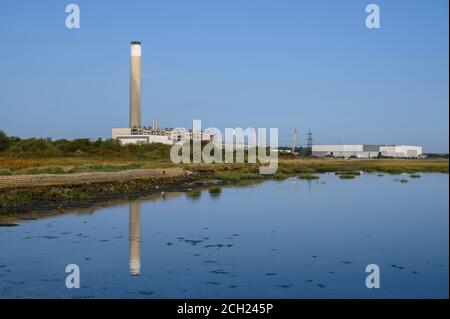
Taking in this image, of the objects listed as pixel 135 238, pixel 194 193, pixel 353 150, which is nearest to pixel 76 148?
pixel 194 193

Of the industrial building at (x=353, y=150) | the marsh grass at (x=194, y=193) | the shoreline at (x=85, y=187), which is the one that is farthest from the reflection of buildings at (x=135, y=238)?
the industrial building at (x=353, y=150)

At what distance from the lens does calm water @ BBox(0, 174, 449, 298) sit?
8492 mm

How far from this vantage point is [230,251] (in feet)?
37.7

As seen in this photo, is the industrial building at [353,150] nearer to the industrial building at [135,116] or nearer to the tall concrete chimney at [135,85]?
the industrial building at [135,116]

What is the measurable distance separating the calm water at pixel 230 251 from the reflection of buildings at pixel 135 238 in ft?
0.08

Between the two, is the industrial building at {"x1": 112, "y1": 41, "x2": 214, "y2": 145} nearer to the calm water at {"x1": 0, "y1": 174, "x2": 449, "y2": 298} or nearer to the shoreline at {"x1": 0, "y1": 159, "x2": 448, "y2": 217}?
the shoreline at {"x1": 0, "y1": 159, "x2": 448, "y2": 217}

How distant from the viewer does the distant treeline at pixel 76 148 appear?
1932 inches

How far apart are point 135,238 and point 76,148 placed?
43.8 metres

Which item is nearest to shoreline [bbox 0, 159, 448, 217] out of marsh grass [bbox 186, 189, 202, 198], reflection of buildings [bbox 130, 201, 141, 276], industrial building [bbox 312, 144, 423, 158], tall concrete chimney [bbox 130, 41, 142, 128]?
marsh grass [bbox 186, 189, 202, 198]

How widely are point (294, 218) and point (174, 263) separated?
762 centimetres

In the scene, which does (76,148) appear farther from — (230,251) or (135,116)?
(230,251)

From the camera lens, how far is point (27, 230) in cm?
1380
